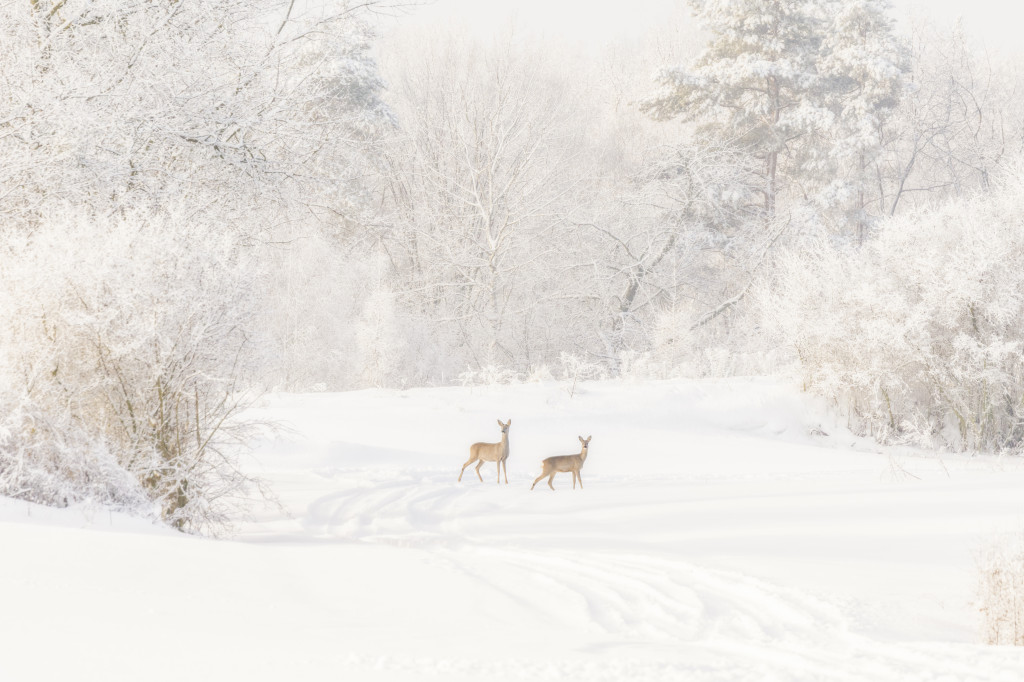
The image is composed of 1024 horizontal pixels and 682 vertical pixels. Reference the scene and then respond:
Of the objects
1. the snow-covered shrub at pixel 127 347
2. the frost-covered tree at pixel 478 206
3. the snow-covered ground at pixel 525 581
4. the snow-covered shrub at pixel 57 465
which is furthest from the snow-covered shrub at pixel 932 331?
the snow-covered shrub at pixel 57 465

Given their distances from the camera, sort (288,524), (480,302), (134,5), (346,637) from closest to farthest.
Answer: (346,637) → (288,524) → (134,5) → (480,302)

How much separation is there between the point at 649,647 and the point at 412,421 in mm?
9858

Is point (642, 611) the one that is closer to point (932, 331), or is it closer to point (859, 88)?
point (932, 331)

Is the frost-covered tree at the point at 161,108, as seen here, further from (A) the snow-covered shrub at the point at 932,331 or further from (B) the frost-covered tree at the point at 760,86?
(B) the frost-covered tree at the point at 760,86

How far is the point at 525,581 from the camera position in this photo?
17.7 feet

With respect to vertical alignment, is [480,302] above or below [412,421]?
above

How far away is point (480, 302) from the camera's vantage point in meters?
23.8

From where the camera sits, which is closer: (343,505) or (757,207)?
(343,505)

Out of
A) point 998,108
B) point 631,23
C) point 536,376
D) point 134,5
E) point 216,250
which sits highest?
point 631,23

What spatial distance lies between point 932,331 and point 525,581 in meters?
11.1

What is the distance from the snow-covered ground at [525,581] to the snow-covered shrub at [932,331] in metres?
3.22

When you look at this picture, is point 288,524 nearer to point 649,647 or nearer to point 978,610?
point 649,647

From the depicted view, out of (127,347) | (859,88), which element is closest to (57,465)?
(127,347)

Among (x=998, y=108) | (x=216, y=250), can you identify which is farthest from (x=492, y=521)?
(x=998, y=108)
